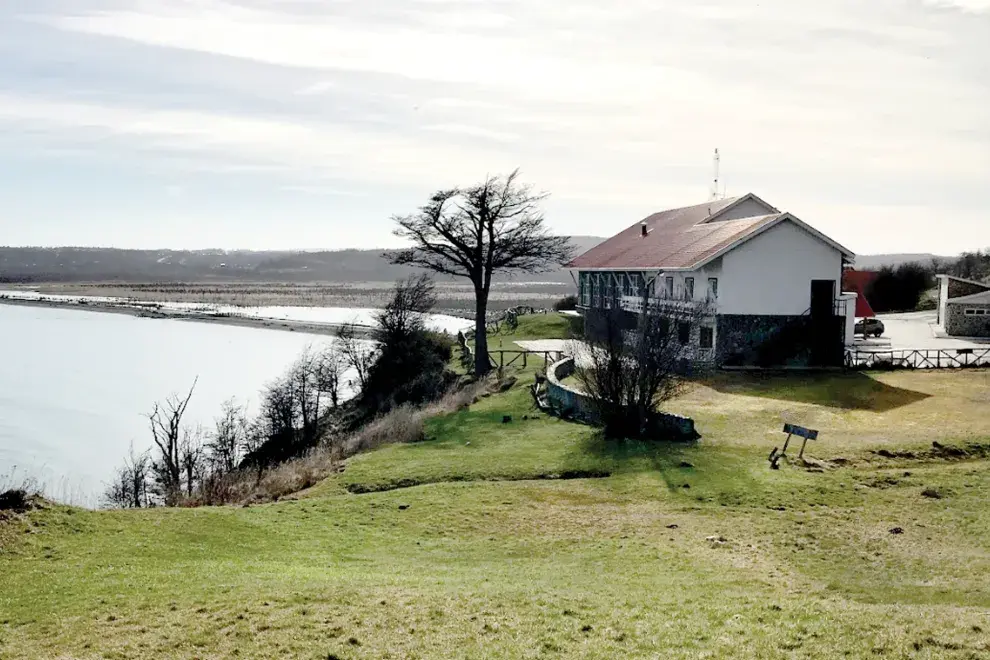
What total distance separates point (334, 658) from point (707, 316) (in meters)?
34.1

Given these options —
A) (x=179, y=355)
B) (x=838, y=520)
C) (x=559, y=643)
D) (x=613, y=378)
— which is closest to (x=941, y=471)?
(x=838, y=520)

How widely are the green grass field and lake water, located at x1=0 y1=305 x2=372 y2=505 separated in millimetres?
16952

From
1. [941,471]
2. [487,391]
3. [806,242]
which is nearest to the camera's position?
[941,471]

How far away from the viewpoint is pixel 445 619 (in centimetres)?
1159

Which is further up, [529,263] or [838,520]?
[529,263]

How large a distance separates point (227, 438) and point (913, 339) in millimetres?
41283

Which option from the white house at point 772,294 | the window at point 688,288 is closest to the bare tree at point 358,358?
the window at point 688,288

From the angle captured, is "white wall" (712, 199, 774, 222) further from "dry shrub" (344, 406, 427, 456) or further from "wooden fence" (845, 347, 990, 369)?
"dry shrub" (344, 406, 427, 456)

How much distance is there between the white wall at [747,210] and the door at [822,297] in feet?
34.7

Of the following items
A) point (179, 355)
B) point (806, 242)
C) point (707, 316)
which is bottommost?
point (179, 355)

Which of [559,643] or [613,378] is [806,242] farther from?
[559,643]

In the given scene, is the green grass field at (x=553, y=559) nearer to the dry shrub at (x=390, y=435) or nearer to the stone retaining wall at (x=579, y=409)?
the stone retaining wall at (x=579, y=409)

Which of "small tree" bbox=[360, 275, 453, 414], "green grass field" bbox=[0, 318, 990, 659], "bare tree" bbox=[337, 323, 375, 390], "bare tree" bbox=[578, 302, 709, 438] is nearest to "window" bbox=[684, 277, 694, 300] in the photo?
"small tree" bbox=[360, 275, 453, 414]

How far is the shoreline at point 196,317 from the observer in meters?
93.9
